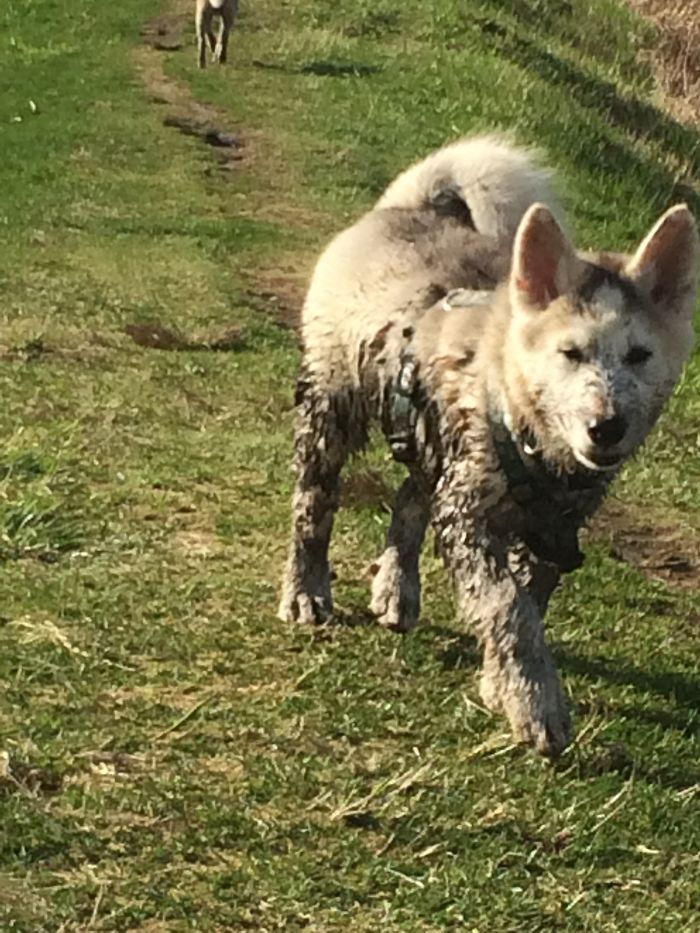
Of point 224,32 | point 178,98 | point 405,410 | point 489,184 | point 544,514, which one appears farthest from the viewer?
point 224,32

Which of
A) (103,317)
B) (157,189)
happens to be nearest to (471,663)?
(103,317)

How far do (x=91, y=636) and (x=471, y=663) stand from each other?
3.99 feet

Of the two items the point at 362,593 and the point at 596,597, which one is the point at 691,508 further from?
the point at 362,593

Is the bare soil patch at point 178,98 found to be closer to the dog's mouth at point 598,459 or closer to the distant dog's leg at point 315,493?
the distant dog's leg at point 315,493

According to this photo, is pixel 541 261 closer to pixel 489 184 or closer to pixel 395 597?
pixel 489 184

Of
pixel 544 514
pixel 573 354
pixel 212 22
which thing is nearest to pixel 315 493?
pixel 544 514

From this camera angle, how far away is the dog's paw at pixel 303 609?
586cm

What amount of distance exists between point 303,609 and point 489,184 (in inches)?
62.9

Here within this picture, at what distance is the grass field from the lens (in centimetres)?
425

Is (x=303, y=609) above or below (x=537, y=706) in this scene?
below

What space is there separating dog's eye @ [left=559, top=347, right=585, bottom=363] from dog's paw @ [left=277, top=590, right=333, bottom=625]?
1550mm

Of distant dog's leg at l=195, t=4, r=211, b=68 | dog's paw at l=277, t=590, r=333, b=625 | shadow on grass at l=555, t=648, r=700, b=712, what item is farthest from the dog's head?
distant dog's leg at l=195, t=4, r=211, b=68

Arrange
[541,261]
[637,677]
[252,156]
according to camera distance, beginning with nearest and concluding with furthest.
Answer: [541,261], [637,677], [252,156]

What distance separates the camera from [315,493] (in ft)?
19.5
